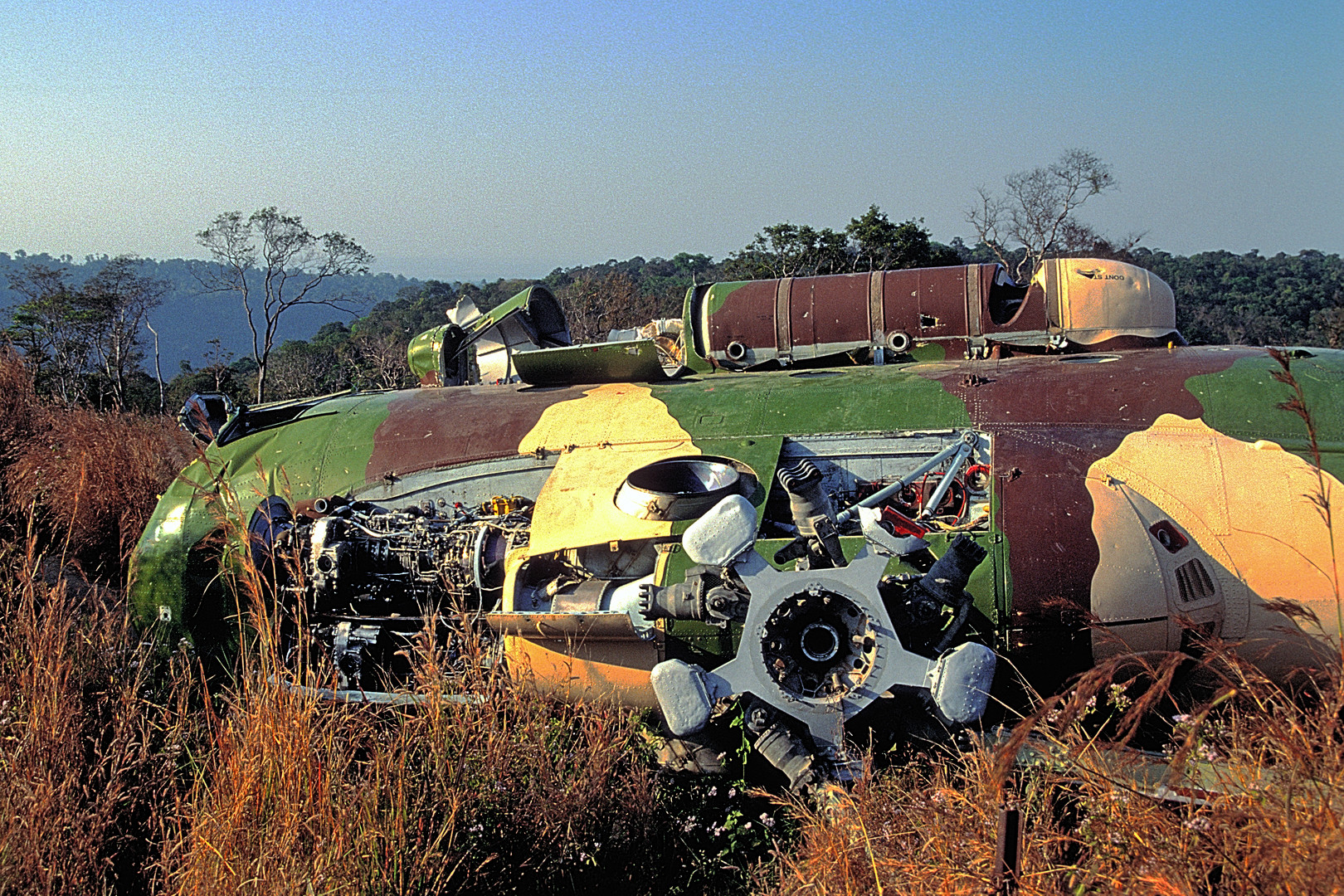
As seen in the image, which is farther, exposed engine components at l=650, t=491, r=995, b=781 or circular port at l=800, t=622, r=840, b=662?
circular port at l=800, t=622, r=840, b=662

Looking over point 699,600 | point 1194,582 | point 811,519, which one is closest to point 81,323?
point 699,600

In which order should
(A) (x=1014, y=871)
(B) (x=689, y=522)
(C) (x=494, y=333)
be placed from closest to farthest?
(A) (x=1014, y=871) < (B) (x=689, y=522) < (C) (x=494, y=333)

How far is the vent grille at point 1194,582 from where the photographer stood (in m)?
5.26

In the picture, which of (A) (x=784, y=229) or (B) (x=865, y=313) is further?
(A) (x=784, y=229)

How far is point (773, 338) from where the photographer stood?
324 inches

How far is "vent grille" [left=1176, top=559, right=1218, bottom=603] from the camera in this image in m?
5.26

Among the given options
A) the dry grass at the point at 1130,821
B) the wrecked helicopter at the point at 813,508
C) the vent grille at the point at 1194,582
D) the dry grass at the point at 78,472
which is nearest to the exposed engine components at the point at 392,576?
the wrecked helicopter at the point at 813,508

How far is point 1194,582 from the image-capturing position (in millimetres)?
5281

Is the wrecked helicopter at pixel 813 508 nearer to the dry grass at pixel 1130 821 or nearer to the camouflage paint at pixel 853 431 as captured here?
the camouflage paint at pixel 853 431

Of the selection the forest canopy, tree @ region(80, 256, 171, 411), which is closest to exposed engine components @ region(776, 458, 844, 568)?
→ the forest canopy

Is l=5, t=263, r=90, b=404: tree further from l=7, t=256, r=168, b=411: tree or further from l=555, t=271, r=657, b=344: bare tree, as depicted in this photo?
l=555, t=271, r=657, b=344: bare tree

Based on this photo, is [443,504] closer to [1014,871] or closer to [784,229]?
[1014,871]

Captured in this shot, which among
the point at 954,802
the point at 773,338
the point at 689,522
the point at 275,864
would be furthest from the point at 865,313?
the point at 275,864

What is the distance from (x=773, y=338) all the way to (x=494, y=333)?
3121mm
